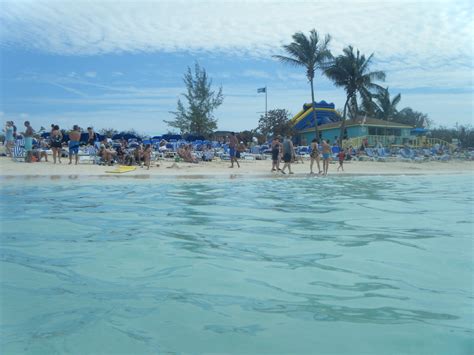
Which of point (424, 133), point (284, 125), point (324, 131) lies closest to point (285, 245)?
point (284, 125)

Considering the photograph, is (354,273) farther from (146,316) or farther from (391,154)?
(391,154)

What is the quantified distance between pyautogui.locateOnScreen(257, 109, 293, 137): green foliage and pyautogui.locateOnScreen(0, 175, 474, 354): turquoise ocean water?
27358mm

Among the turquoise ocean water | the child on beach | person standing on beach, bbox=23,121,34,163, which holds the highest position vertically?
person standing on beach, bbox=23,121,34,163

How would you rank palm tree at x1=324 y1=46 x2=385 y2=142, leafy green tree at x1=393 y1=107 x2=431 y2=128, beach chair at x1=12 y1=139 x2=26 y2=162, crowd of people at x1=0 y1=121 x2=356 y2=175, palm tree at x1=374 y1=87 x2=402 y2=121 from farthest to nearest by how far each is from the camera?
leafy green tree at x1=393 y1=107 x2=431 y2=128
palm tree at x1=374 y1=87 x2=402 y2=121
palm tree at x1=324 y1=46 x2=385 y2=142
beach chair at x1=12 y1=139 x2=26 y2=162
crowd of people at x1=0 y1=121 x2=356 y2=175

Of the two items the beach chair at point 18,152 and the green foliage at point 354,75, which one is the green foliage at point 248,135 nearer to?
the green foliage at point 354,75

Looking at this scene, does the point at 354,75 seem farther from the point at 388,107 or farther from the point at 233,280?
the point at 233,280

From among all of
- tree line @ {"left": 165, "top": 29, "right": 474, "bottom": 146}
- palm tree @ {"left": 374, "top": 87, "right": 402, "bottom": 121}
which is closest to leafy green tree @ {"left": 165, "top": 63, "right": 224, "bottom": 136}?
tree line @ {"left": 165, "top": 29, "right": 474, "bottom": 146}

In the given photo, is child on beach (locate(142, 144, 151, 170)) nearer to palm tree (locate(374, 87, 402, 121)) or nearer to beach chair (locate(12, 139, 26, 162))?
beach chair (locate(12, 139, 26, 162))

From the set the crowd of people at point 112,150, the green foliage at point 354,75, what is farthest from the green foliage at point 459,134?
the crowd of people at point 112,150

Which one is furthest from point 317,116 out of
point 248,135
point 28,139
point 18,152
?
point 28,139

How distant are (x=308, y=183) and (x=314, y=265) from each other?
8.96m

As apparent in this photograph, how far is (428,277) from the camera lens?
13.9ft

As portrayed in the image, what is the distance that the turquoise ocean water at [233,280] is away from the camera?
2.91 m

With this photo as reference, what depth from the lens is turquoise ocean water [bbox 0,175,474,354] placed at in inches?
115
